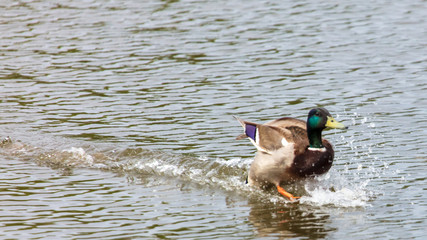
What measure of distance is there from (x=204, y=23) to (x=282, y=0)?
101 inches

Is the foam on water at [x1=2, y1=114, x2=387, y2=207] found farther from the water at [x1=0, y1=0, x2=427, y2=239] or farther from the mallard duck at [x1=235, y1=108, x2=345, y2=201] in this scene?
the mallard duck at [x1=235, y1=108, x2=345, y2=201]

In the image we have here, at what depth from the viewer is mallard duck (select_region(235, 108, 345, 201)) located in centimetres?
892

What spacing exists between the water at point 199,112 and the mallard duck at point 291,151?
0.82ft

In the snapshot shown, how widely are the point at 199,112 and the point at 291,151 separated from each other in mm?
3499

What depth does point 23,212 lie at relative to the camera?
869cm

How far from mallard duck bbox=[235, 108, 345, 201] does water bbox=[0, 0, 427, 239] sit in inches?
9.9

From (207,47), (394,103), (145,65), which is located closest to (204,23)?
(207,47)

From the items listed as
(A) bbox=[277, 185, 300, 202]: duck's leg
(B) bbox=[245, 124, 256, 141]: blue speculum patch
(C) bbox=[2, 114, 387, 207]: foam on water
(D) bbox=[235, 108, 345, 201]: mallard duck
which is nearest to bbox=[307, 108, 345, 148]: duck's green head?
(D) bbox=[235, 108, 345, 201]: mallard duck

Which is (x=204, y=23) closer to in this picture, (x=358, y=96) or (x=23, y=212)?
(x=358, y=96)

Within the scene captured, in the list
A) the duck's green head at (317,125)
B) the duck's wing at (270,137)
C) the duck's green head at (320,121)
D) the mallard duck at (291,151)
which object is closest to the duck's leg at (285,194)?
the mallard duck at (291,151)

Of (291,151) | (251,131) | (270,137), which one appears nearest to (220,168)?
(251,131)

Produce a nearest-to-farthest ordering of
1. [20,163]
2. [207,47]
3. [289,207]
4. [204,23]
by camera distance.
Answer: [289,207] < [20,163] < [207,47] < [204,23]

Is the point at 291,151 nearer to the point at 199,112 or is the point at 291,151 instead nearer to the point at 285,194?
the point at 285,194

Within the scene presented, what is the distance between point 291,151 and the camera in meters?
9.01
